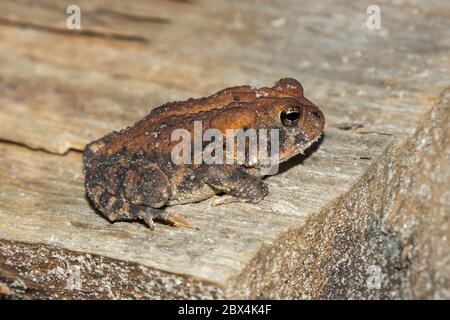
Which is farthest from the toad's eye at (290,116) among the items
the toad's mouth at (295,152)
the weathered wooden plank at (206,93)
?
the weathered wooden plank at (206,93)

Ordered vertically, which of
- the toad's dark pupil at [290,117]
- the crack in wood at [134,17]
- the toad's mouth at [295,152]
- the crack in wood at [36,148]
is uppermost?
the crack in wood at [134,17]

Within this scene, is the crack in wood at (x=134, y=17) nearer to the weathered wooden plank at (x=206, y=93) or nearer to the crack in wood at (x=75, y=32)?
the weathered wooden plank at (x=206, y=93)

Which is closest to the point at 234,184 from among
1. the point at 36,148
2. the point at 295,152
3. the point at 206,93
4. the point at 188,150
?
the point at 188,150

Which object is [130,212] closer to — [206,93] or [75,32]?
[206,93]

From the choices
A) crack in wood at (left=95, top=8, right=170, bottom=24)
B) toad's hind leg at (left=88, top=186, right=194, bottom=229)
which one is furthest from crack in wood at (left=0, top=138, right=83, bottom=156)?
crack in wood at (left=95, top=8, right=170, bottom=24)
